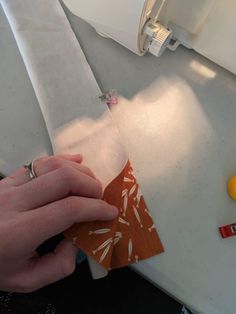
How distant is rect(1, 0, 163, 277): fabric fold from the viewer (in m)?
0.49

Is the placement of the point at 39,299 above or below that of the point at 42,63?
below

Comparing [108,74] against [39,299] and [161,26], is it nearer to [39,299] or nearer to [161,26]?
[161,26]

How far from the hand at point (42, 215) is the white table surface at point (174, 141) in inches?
3.3

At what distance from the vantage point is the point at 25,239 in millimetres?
422

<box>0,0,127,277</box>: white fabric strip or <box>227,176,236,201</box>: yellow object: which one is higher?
<box>0,0,127,277</box>: white fabric strip

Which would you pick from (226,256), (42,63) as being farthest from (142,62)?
(226,256)

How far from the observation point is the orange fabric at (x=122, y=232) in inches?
18.9

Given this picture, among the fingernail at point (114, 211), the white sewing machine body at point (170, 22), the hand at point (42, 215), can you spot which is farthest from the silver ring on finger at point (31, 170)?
the white sewing machine body at point (170, 22)

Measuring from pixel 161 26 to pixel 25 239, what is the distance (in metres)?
0.36

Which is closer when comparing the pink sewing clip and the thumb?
the thumb

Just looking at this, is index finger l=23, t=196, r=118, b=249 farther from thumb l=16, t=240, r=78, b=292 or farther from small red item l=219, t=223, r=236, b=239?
small red item l=219, t=223, r=236, b=239

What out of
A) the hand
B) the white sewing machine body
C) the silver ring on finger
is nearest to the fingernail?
the hand

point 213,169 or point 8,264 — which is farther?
point 213,169

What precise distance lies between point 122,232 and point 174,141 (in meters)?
0.17
